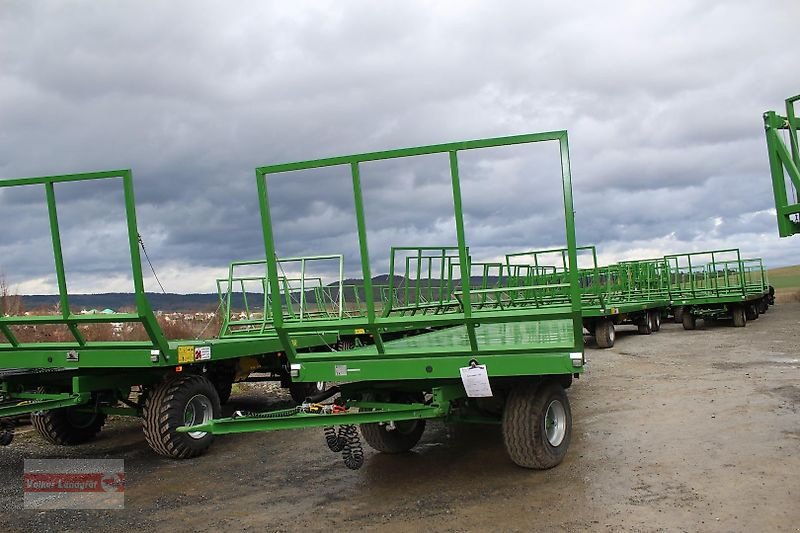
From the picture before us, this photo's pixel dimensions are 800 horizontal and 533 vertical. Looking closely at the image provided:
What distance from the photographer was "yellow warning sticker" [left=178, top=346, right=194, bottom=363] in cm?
684

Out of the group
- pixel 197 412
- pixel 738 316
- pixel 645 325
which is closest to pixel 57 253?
pixel 197 412

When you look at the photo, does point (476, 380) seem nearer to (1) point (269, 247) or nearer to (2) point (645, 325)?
(1) point (269, 247)

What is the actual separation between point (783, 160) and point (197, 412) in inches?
250

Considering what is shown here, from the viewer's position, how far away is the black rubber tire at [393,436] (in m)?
6.66

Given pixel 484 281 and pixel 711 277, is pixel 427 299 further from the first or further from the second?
pixel 711 277

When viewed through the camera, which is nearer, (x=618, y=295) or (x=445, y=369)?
(x=445, y=369)

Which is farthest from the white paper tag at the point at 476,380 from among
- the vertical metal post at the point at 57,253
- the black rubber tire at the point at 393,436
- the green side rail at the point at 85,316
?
the vertical metal post at the point at 57,253

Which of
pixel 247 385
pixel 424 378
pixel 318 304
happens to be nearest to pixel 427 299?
pixel 318 304

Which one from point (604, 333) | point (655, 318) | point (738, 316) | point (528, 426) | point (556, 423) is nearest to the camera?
point (528, 426)

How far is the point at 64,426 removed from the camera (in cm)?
816

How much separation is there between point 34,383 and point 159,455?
1.64 m

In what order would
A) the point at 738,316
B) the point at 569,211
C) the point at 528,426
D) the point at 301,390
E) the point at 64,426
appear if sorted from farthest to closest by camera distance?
1. the point at 738,316
2. the point at 301,390
3. the point at 64,426
4. the point at 528,426
5. the point at 569,211

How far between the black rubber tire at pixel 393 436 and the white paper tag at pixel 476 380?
1.56m

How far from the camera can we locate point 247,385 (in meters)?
13.1
